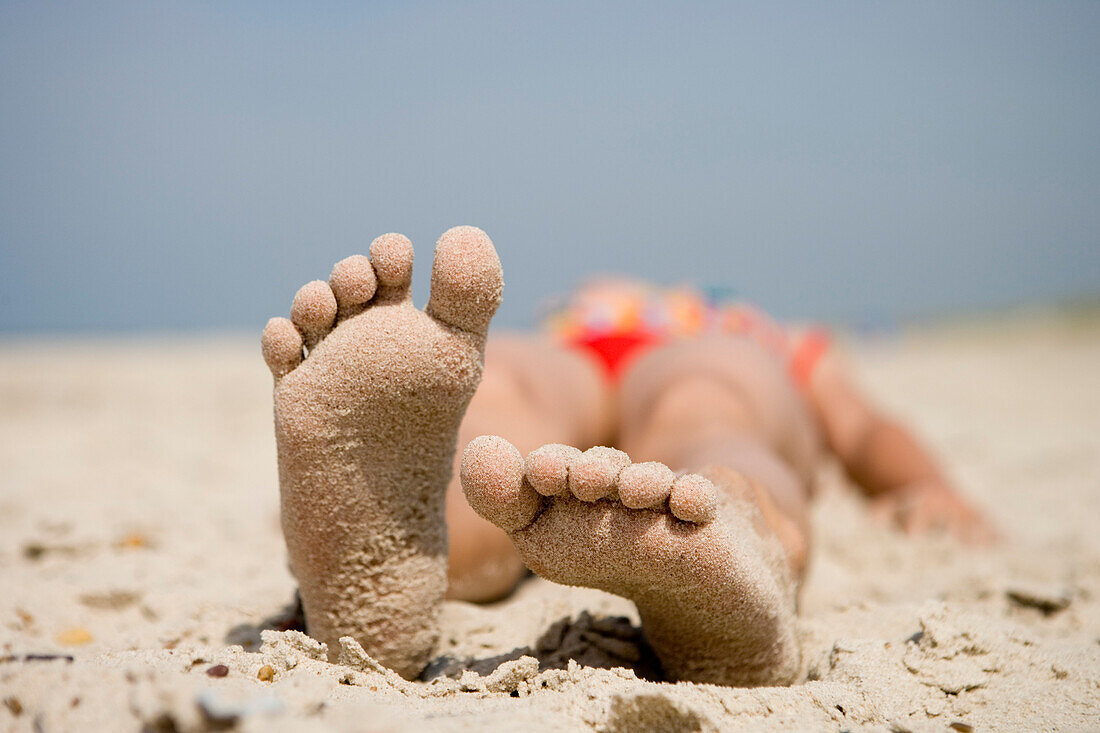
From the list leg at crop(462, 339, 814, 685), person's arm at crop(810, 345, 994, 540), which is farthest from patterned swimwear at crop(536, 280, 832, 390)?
leg at crop(462, 339, 814, 685)

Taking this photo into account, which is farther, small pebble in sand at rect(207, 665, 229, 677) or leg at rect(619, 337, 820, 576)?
leg at rect(619, 337, 820, 576)

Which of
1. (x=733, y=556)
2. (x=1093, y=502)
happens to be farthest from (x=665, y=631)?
(x=1093, y=502)

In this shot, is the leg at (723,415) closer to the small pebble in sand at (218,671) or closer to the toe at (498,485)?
the toe at (498,485)

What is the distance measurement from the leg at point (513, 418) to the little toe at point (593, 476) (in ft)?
1.34

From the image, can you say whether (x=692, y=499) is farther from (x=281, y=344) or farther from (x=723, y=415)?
(x=723, y=415)

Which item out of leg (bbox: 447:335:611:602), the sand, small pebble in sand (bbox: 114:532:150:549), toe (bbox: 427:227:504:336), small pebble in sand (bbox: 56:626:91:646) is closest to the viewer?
the sand

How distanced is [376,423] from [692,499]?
422mm

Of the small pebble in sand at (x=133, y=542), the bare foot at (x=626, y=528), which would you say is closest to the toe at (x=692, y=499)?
the bare foot at (x=626, y=528)

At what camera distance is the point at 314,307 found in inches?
39.9

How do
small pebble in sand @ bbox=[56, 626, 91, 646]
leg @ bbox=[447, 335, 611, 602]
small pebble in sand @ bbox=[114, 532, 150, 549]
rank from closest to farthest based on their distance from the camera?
1. small pebble in sand @ bbox=[56, 626, 91, 646]
2. leg @ bbox=[447, 335, 611, 602]
3. small pebble in sand @ bbox=[114, 532, 150, 549]

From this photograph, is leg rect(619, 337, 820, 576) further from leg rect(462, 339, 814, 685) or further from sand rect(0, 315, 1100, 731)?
sand rect(0, 315, 1100, 731)

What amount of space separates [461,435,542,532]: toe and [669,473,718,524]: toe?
151 millimetres

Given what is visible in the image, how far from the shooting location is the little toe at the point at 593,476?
2.84 ft

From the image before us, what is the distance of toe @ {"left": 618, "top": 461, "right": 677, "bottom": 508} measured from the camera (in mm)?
858
